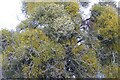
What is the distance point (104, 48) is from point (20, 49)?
0.74 metres

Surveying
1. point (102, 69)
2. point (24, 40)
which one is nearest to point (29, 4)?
point (24, 40)

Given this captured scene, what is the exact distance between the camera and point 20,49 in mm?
2568

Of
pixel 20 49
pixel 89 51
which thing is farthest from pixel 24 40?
pixel 89 51

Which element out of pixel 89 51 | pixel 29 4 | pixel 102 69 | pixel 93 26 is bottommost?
pixel 102 69

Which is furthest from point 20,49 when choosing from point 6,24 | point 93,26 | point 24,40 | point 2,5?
point 93,26

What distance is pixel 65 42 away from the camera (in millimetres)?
2637

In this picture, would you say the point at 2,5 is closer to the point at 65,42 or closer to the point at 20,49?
the point at 20,49

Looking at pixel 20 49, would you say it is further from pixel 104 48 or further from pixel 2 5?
pixel 104 48

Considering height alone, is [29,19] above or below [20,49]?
above

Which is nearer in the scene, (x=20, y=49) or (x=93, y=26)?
(x=20, y=49)

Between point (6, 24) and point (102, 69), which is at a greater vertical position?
point (6, 24)

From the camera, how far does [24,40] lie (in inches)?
102

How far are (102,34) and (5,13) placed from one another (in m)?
0.88

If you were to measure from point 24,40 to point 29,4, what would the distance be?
33cm
